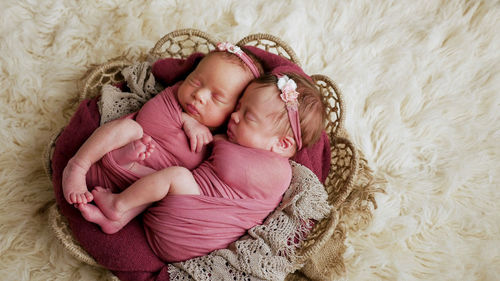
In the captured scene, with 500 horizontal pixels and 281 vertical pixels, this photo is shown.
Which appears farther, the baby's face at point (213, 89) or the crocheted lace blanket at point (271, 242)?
the baby's face at point (213, 89)

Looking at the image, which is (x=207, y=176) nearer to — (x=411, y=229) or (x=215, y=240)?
(x=215, y=240)

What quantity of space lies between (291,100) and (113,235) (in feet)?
2.50

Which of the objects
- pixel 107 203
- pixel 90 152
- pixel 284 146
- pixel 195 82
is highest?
pixel 195 82

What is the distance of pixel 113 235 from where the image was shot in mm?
1516

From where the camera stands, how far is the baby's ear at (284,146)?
1.59 meters

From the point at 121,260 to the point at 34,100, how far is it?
972 mm

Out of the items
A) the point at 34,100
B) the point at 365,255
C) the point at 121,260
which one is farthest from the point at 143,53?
the point at 365,255

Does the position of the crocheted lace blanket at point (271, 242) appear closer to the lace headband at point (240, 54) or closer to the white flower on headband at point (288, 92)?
the white flower on headband at point (288, 92)

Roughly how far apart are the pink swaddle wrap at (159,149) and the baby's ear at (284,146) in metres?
0.28

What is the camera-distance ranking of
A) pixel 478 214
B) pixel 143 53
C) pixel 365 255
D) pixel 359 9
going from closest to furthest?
1. pixel 365 255
2. pixel 478 214
3. pixel 143 53
4. pixel 359 9

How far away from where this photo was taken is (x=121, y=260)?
1.47 m

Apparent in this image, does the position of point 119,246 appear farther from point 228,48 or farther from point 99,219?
point 228,48

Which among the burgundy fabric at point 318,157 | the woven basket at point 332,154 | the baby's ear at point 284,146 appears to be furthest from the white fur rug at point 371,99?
the baby's ear at point 284,146

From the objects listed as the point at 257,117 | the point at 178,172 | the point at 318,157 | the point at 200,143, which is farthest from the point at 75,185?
the point at 318,157
